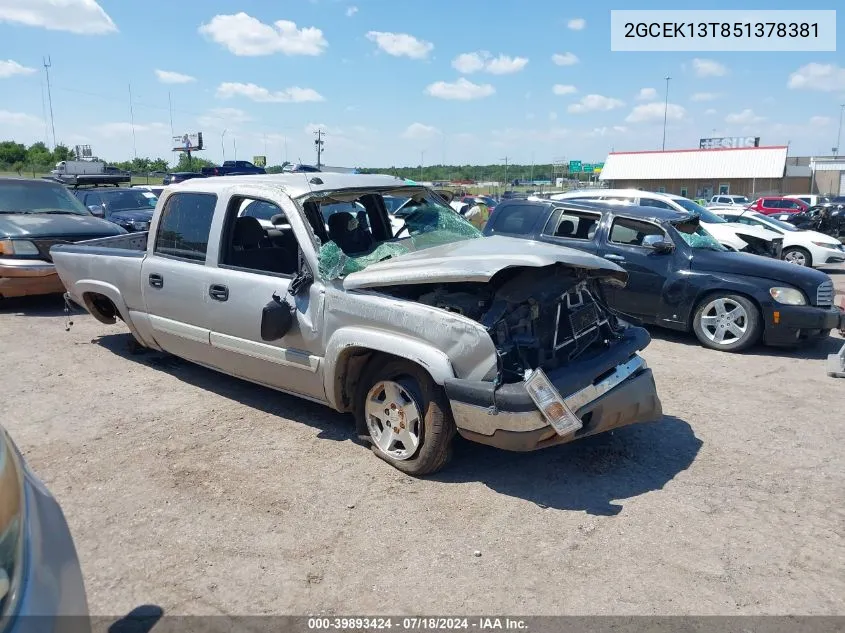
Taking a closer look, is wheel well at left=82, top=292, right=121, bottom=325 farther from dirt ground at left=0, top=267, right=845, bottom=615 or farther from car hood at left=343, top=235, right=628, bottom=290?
car hood at left=343, top=235, right=628, bottom=290

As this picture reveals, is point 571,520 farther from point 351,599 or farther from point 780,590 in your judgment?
point 351,599

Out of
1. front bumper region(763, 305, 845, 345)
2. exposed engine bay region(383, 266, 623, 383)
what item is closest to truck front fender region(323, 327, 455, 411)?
exposed engine bay region(383, 266, 623, 383)

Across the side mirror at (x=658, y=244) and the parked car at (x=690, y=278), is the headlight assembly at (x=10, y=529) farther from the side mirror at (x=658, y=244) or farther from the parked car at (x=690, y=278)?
the side mirror at (x=658, y=244)

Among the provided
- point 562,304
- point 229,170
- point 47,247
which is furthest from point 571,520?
point 229,170

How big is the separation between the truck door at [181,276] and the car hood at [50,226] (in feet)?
13.1

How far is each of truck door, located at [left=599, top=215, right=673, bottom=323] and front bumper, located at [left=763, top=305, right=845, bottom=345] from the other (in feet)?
3.87

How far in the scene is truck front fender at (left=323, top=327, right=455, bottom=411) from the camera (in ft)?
12.5

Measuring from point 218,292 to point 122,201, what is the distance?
10.9 metres

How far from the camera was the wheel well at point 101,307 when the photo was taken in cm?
657

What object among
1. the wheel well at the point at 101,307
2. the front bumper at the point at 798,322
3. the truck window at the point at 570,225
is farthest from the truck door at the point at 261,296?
A: the front bumper at the point at 798,322

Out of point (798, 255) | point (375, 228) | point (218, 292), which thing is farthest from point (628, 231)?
point (798, 255)

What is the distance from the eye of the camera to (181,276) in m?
5.32

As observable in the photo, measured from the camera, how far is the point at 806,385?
6254mm

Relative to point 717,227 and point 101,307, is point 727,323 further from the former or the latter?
point 101,307
